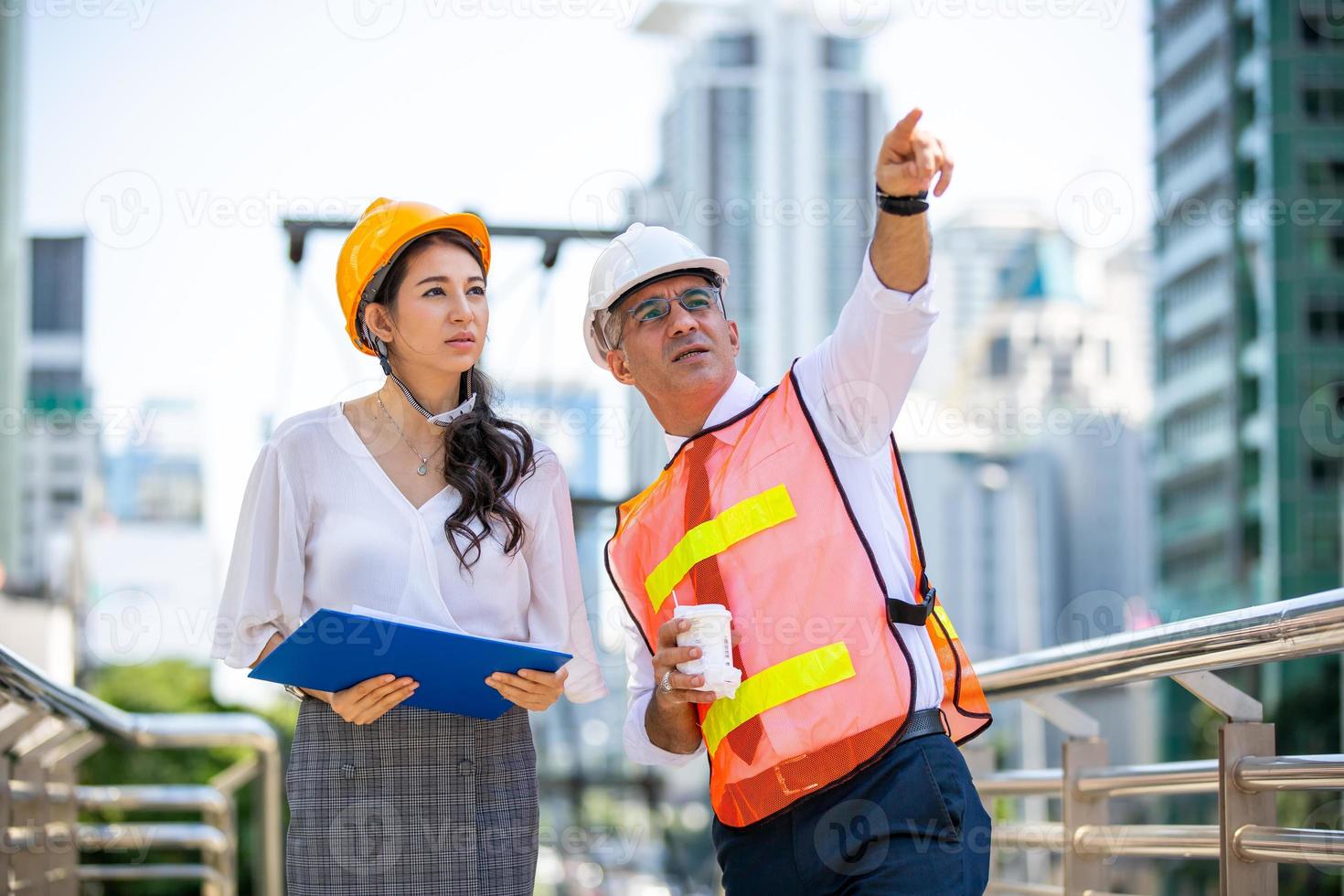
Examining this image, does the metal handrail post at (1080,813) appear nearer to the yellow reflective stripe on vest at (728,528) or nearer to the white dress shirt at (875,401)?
the white dress shirt at (875,401)

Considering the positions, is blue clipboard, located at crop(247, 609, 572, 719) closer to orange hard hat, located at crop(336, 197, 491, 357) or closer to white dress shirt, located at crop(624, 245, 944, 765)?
white dress shirt, located at crop(624, 245, 944, 765)

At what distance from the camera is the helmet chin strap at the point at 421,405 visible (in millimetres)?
3416

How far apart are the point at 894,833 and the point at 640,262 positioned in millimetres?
1352

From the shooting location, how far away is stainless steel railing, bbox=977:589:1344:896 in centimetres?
294

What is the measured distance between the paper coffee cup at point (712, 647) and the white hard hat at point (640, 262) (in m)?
0.86

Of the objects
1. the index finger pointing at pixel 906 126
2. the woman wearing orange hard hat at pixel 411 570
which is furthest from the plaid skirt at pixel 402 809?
the index finger pointing at pixel 906 126

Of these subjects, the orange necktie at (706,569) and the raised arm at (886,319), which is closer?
the raised arm at (886,319)

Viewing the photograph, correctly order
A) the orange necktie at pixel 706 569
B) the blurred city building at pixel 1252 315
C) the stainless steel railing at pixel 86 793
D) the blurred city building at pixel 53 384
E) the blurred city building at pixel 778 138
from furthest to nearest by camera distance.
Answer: the blurred city building at pixel 778 138, the blurred city building at pixel 53 384, the blurred city building at pixel 1252 315, the stainless steel railing at pixel 86 793, the orange necktie at pixel 706 569

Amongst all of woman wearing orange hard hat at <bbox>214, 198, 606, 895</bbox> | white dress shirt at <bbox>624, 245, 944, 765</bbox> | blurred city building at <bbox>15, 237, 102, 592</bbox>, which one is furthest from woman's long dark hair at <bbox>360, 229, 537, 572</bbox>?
blurred city building at <bbox>15, 237, 102, 592</bbox>

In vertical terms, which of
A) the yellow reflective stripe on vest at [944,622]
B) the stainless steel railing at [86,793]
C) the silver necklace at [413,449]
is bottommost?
the stainless steel railing at [86,793]

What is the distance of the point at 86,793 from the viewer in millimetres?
5359

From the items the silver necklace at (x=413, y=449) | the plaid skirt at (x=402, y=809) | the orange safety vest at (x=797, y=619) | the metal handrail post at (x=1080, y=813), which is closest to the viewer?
the orange safety vest at (x=797, y=619)

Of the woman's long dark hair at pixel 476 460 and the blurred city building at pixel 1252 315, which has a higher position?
the blurred city building at pixel 1252 315

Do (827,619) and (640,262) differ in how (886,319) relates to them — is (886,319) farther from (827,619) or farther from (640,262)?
(640,262)
